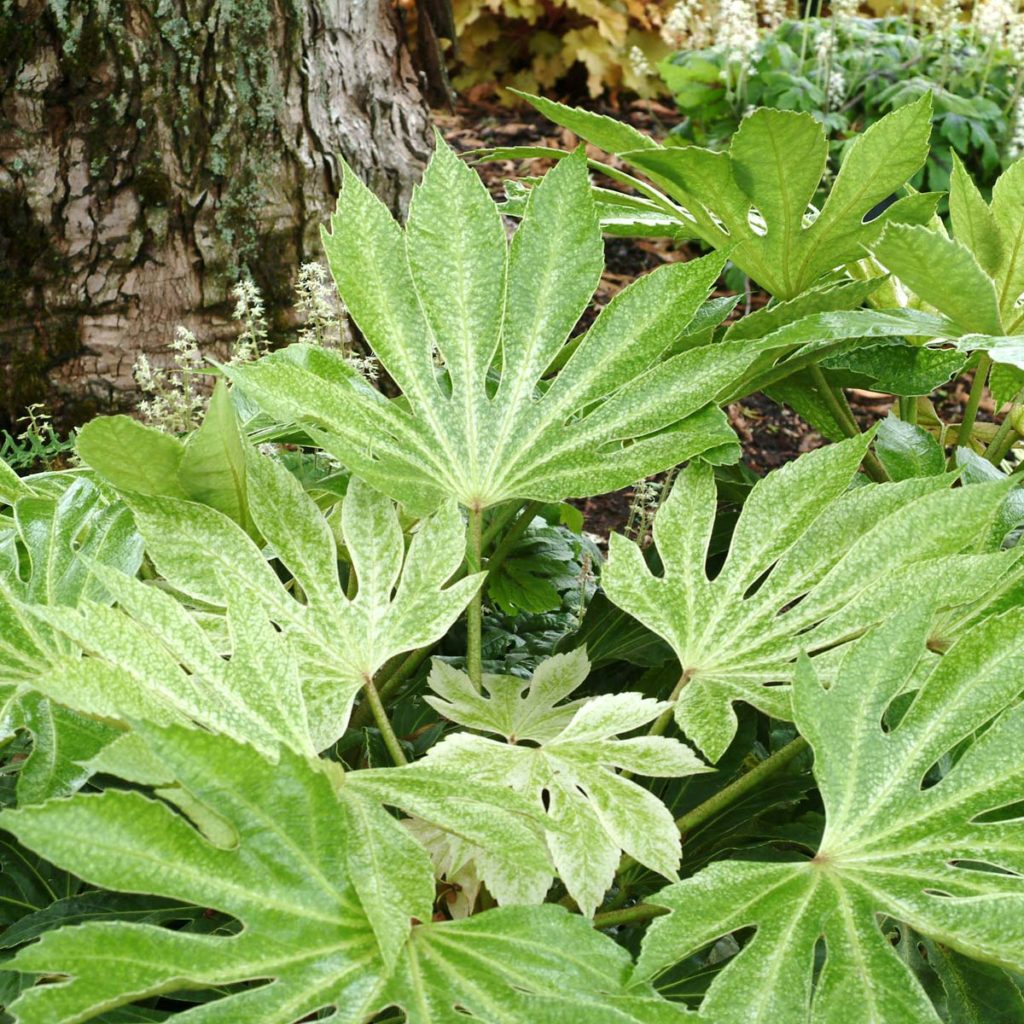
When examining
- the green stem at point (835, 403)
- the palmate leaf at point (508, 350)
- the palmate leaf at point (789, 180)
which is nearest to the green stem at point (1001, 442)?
the green stem at point (835, 403)

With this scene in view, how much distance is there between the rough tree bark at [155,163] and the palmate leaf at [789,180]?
77.1 inches

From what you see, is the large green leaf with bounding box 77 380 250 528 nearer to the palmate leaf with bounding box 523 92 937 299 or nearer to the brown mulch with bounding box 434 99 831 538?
the palmate leaf with bounding box 523 92 937 299

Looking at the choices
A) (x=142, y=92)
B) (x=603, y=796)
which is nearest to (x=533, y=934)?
(x=603, y=796)

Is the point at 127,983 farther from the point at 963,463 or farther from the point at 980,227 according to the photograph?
the point at 980,227

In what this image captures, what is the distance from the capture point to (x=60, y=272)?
2.75m

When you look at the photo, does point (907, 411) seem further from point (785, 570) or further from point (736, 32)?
point (736, 32)

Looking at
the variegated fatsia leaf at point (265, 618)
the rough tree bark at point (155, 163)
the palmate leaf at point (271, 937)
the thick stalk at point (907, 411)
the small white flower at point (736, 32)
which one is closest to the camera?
the palmate leaf at point (271, 937)

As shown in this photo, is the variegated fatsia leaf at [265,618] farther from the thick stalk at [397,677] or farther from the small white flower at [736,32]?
the small white flower at [736,32]

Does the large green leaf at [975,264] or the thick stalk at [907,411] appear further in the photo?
the thick stalk at [907,411]

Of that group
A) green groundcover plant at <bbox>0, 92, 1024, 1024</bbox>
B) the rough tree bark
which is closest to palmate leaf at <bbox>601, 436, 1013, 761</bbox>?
green groundcover plant at <bbox>0, 92, 1024, 1024</bbox>

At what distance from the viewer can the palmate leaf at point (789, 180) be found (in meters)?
0.88

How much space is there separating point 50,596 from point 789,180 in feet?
2.23

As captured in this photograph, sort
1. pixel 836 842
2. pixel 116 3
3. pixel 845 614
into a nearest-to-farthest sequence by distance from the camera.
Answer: pixel 836 842
pixel 845 614
pixel 116 3

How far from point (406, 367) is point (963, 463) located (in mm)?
493
